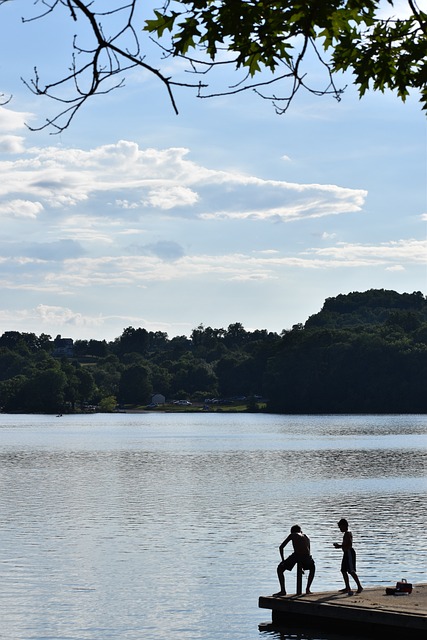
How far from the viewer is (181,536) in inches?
2429

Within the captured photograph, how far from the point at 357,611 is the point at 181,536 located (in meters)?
31.2

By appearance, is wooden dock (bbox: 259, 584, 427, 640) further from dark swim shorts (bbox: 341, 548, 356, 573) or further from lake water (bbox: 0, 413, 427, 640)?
lake water (bbox: 0, 413, 427, 640)

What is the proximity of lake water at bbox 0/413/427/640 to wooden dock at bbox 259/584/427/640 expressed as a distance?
155 centimetres

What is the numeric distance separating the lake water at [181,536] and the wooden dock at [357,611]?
5.09ft

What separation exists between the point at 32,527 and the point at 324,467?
58.0 meters

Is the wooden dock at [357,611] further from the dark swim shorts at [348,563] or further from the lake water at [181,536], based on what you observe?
the lake water at [181,536]

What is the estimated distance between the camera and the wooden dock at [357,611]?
29.8 meters

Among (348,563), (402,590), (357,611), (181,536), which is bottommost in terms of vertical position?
(181,536)

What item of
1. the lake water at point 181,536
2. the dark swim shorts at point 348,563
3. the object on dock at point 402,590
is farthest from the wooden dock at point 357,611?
the lake water at point 181,536

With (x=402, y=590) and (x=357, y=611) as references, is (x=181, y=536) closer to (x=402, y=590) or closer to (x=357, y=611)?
(x=402, y=590)

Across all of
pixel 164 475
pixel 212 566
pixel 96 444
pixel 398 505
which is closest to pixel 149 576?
pixel 212 566

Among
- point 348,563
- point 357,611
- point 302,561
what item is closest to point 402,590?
point 348,563

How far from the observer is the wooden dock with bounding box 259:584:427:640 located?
29828 millimetres

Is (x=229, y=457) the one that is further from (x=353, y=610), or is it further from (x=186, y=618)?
(x=353, y=610)
